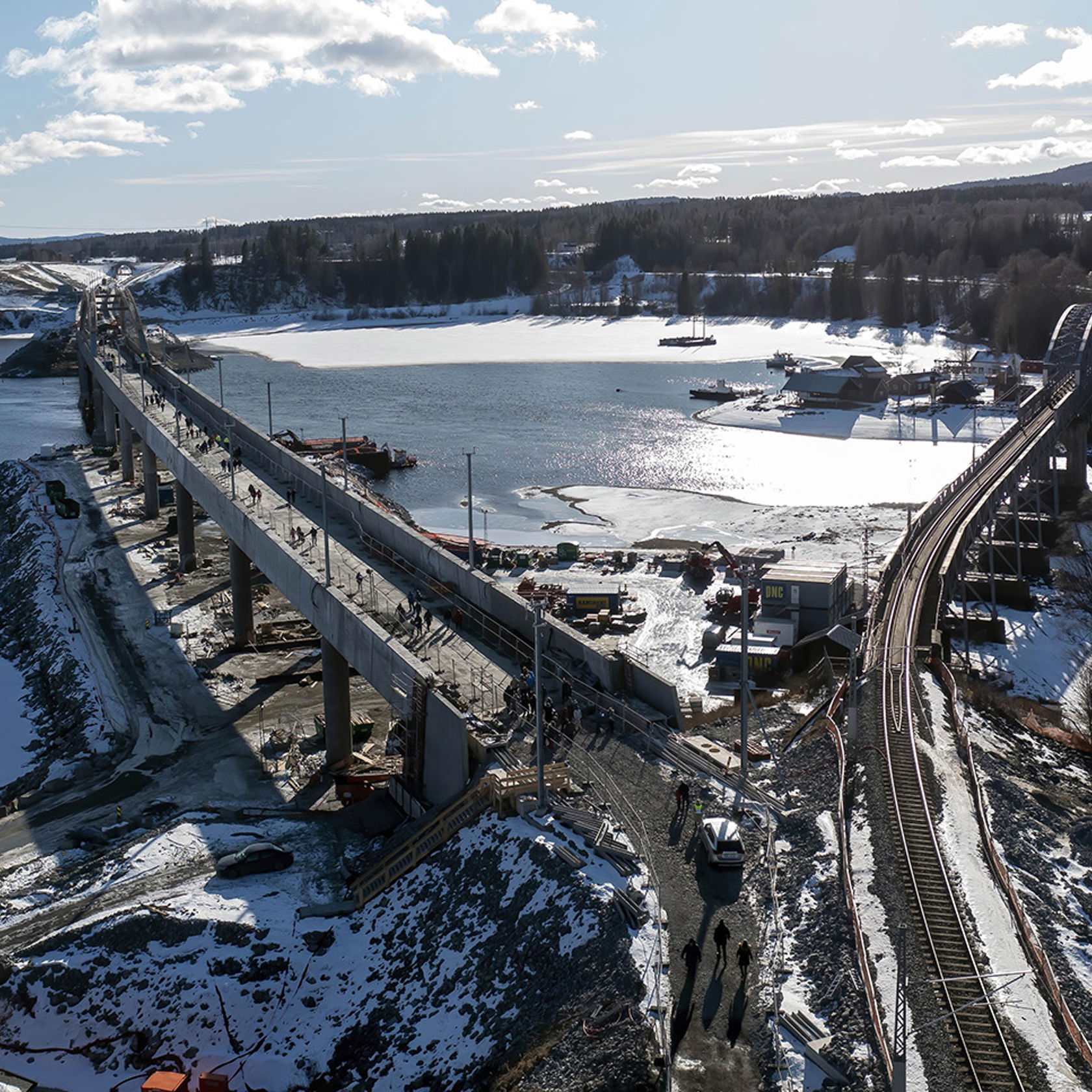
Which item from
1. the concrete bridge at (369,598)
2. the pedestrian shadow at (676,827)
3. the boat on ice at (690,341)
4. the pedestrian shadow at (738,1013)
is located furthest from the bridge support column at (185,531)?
the boat on ice at (690,341)

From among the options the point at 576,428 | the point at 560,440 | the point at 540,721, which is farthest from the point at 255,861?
the point at 576,428

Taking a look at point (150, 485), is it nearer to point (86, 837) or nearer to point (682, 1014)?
point (86, 837)

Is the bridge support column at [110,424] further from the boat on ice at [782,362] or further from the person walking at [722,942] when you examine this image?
the person walking at [722,942]

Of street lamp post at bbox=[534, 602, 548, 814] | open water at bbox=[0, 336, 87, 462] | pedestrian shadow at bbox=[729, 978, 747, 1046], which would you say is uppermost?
street lamp post at bbox=[534, 602, 548, 814]

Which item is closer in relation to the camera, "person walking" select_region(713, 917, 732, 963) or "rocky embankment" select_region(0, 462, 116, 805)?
"person walking" select_region(713, 917, 732, 963)

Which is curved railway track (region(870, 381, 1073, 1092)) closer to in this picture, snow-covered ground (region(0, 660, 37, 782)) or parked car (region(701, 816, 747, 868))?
parked car (region(701, 816, 747, 868))

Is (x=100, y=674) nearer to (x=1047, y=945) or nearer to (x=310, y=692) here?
(x=310, y=692)

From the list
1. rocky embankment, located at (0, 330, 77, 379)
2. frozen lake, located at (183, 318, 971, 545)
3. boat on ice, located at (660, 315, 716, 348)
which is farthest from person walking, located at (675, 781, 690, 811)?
rocky embankment, located at (0, 330, 77, 379)

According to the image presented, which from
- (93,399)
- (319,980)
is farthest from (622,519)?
(93,399)
